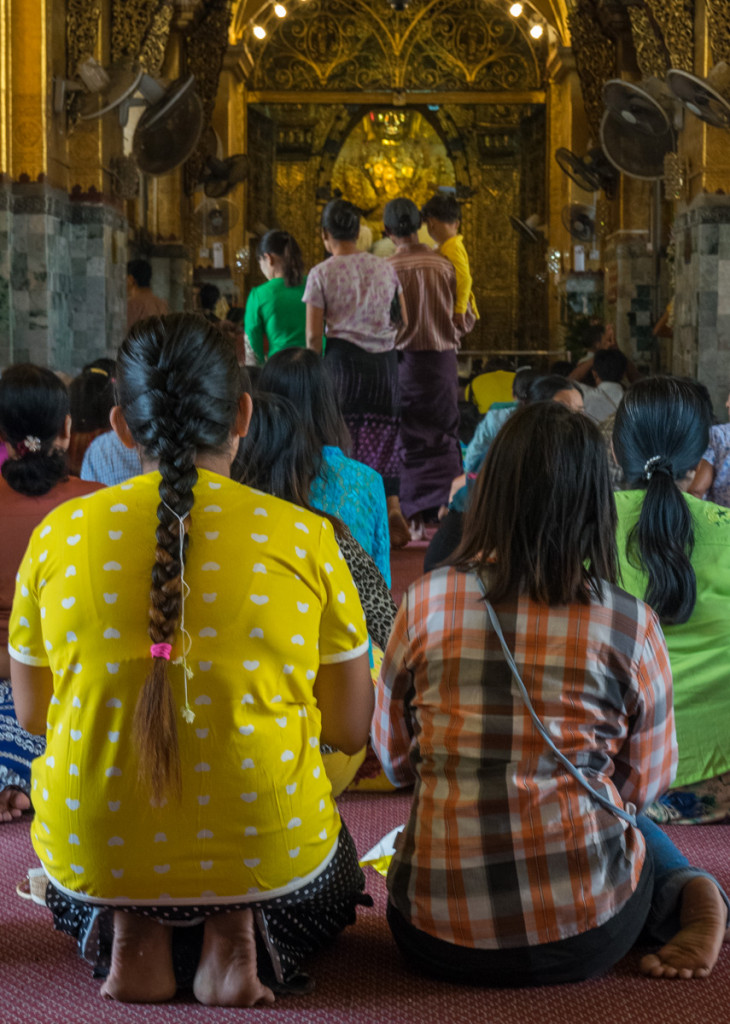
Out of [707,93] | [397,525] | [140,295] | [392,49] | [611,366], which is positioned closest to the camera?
[397,525]

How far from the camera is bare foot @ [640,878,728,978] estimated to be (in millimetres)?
2328

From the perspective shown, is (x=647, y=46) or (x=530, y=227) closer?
(x=647, y=46)

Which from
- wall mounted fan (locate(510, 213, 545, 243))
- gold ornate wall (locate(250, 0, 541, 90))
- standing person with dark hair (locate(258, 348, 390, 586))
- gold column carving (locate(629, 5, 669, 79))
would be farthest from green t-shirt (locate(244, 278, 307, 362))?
gold ornate wall (locate(250, 0, 541, 90))

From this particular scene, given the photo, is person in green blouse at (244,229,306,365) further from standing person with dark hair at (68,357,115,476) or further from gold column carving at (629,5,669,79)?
gold column carving at (629,5,669,79)

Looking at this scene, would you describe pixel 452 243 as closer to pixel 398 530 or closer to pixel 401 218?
pixel 401 218

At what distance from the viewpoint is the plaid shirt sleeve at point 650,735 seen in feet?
7.08

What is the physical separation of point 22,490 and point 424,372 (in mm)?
4429

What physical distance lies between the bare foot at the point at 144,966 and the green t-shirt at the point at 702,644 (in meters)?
1.34

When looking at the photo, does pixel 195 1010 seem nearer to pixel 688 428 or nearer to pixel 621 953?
pixel 621 953

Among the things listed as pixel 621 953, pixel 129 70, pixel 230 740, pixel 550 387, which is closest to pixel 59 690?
pixel 230 740

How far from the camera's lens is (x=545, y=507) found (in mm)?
2102

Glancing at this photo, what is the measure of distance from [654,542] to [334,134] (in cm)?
1828

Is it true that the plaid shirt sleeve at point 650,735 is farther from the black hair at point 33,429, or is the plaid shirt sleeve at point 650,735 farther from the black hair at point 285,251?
the black hair at point 285,251

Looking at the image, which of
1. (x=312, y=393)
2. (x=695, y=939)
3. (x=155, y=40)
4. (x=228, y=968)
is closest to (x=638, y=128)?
(x=155, y=40)
